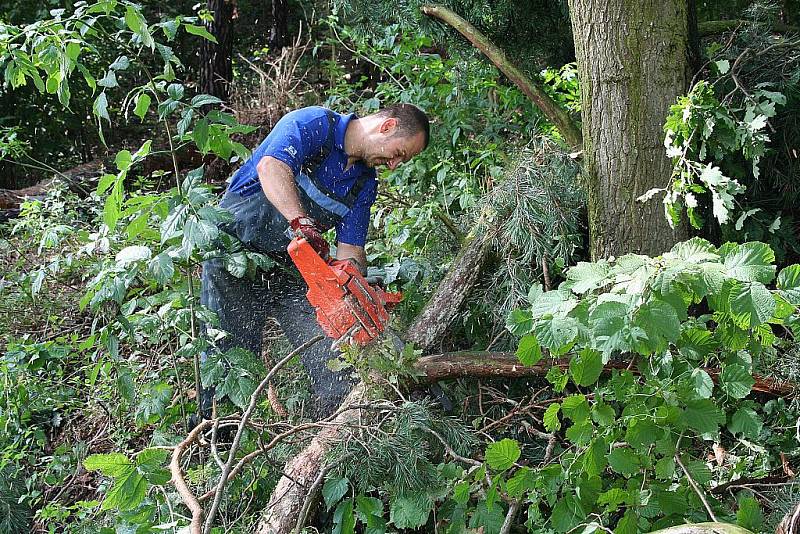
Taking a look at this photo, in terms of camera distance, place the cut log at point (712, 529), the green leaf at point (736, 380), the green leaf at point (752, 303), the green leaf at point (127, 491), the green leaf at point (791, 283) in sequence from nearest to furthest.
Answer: the cut log at point (712, 529) < the green leaf at point (752, 303) < the green leaf at point (791, 283) < the green leaf at point (127, 491) < the green leaf at point (736, 380)

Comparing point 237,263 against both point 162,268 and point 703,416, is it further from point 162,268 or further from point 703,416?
point 703,416

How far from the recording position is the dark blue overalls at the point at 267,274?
374cm

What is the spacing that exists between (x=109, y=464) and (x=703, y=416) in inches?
66.1

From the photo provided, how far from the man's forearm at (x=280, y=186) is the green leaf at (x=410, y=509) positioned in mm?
1248

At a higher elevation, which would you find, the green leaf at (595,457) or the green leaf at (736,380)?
the green leaf at (736,380)

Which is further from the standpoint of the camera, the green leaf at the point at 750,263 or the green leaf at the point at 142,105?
the green leaf at the point at 142,105

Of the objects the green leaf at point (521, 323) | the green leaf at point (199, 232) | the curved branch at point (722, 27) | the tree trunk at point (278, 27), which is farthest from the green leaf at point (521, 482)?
the tree trunk at point (278, 27)

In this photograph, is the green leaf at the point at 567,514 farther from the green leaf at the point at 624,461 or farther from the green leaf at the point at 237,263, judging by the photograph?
the green leaf at the point at 237,263

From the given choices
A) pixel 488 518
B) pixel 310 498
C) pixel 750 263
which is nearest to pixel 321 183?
pixel 310 498

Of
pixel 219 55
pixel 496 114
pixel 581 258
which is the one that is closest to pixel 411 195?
pixel 496 114

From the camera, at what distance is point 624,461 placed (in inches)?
91.4

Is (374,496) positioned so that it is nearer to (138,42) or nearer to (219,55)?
(138,42)

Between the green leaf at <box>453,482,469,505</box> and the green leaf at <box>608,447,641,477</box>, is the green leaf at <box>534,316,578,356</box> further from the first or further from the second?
the green leaf at <box>453,482,469,505</box>

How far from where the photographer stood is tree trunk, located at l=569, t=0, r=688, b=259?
2.89m
